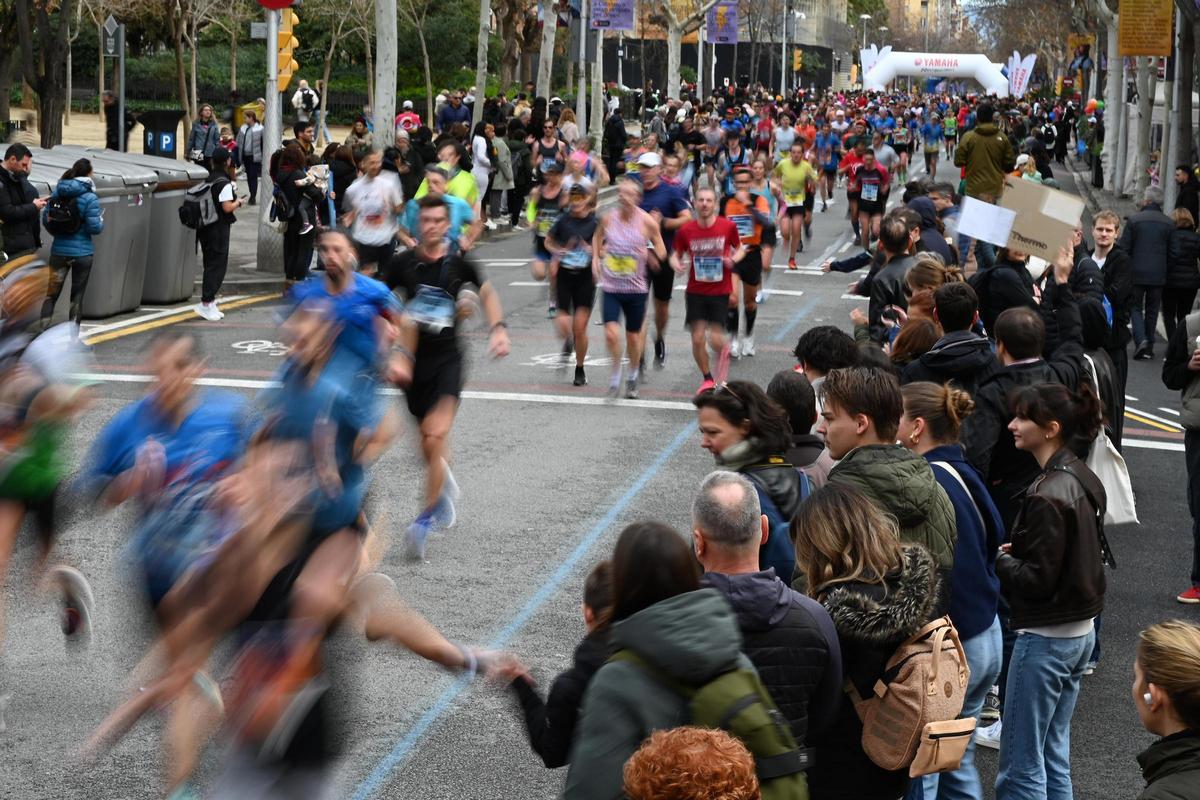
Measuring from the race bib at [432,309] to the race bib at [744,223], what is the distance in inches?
231

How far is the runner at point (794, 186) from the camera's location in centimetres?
2234

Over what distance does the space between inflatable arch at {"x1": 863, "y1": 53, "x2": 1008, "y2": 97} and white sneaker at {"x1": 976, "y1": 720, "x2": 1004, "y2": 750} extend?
7124cm

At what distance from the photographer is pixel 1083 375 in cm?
765

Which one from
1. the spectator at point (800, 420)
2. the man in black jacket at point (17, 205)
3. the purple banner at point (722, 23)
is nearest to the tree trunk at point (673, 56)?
the purple banner at point (722, 23)

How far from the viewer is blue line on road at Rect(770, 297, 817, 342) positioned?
16.7 meters

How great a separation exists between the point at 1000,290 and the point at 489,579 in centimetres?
333

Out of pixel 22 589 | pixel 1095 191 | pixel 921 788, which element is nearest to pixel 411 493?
pixel 22 589

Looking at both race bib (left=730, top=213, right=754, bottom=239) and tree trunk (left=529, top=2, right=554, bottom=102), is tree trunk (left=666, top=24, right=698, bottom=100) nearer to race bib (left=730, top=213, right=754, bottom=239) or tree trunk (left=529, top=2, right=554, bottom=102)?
tree trunk (left=529, top=2, right=554, bottom=102)

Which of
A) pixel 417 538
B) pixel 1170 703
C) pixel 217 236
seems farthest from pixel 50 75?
pixel 1170 703

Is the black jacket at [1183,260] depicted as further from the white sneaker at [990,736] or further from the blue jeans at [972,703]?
the blue jeans at [972,703]

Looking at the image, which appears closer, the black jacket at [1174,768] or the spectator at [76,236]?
the black jacket at [1174,768]

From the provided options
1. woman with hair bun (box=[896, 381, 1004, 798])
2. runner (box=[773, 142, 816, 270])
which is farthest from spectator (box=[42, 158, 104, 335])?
woman with hair bun (box=[896, 381, 1004, 798])

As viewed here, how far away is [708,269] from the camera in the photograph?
42.2ft

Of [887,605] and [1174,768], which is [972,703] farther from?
[1174,768]
